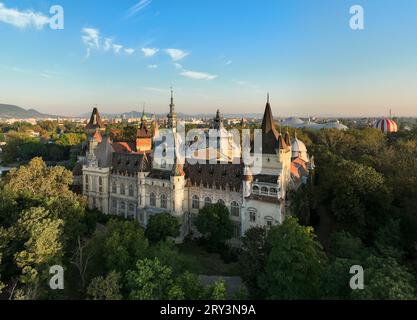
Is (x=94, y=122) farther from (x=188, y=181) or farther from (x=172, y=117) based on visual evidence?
(x=188, y=181)

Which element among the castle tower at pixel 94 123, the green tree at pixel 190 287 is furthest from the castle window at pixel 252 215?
the castle tower at pixel 94 123

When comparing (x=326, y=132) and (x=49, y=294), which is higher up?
(x=326, y=132)

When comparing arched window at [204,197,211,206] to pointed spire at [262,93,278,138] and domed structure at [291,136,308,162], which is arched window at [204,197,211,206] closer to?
pointed spire at [262,93,278,138]
